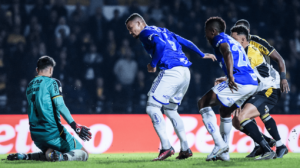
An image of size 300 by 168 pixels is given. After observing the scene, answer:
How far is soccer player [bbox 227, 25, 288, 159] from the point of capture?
15.3ft

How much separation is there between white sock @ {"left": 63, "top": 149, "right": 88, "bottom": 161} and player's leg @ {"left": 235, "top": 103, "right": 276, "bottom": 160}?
1955 millimetres

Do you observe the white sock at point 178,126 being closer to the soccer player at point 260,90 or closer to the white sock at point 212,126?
the white sock at point 212,126

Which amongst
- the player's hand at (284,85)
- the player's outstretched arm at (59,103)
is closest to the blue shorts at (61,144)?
the player's outstretched arm at (59,103)

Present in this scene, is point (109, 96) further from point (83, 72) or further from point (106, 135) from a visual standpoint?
point (106, 135)

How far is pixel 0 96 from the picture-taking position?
788 cm

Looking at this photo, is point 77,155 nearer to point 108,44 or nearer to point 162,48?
point 162,48

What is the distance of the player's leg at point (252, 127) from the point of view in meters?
4.30

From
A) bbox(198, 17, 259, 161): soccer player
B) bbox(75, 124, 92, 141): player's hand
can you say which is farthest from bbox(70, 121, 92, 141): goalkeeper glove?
bbox(198, 17, 259, 161): soccer player

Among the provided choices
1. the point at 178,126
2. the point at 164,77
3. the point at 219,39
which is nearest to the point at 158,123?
the point at 178,126

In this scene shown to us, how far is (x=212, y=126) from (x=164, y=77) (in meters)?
0.80

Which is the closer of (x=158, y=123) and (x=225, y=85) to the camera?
(x=225, y=85)

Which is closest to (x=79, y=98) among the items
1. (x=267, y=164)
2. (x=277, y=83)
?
(x=277, y=83)

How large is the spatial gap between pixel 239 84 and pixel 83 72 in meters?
5.35

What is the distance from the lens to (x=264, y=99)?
15.6 ft
